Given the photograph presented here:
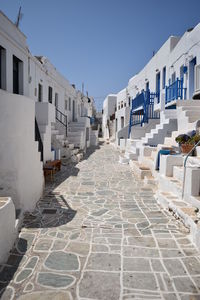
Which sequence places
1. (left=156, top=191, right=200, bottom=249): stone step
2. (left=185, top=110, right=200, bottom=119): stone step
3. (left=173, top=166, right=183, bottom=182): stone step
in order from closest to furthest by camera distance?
(left=156, top=191, right=200, bottom=249): stone step < (left=173, top=166, right=183, bottom=182): stone step < (left=185, top=110, right=200, bottom=119): stone step

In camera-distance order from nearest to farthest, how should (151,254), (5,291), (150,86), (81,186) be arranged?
1. (5,291)
2. (151,254)
3. (81,186)
4. (150,86)

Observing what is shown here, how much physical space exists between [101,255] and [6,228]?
5.12 feet

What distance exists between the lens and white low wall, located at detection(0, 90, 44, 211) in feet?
16.3

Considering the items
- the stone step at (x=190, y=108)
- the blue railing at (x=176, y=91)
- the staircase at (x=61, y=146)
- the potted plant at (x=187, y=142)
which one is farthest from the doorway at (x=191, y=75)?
the staircase at (x=61, y=146)

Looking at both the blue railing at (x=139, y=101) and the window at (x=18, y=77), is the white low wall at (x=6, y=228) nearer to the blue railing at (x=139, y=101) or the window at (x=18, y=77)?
the window at (x=18, y=77)

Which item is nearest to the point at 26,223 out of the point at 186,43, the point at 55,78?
the point at 186,43

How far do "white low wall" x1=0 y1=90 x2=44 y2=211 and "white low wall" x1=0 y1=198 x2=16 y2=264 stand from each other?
4.32 ft

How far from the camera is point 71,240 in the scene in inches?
162

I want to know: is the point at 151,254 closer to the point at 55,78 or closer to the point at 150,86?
the point at 55,78

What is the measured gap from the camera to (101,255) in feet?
11.9

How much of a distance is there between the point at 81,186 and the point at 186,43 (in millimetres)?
10082

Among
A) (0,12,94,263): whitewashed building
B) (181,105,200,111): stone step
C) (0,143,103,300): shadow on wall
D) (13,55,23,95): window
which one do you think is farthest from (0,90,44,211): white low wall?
(181,105,200,111): stone step

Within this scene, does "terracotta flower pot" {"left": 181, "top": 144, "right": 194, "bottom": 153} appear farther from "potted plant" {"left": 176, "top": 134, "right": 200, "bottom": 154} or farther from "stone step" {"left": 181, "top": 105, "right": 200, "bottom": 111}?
"stone step" {"left": 181, "top": 105, "right": 200, "bottom": 111}

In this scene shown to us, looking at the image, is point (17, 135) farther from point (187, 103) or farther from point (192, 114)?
point (187, 103)
